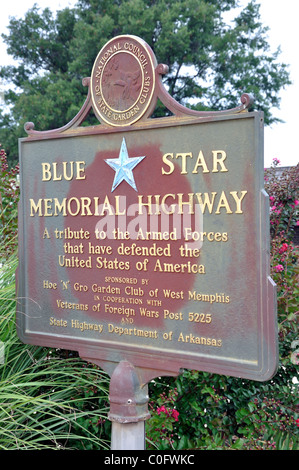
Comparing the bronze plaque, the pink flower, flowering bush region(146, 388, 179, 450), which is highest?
the bronze plaque

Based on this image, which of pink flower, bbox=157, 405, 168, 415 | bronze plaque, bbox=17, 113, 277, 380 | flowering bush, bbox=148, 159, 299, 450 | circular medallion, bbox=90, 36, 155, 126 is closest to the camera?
bronze plaque, bbox=17, 113, 277, 380

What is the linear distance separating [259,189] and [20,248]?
65.6 inches

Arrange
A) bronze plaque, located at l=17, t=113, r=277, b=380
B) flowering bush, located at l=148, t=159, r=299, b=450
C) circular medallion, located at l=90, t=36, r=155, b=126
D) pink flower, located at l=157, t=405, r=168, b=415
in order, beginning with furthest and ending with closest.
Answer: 1. flowering bush, located at l=148, t=159, r=299, b=450
2. pink flower, located at l=157, t=405, r=168, b=415
3. circular medallion, located at l=90, t=36, r=155, b=126
4. bronze plaque, located at l=17, t=113, r=277, b=380

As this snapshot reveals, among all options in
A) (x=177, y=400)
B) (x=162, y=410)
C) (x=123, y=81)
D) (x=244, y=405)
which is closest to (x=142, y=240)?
(x=123, y=81)

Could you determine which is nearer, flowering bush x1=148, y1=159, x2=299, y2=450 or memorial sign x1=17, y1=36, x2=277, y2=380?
memorial sign x1=17, y1=36, x2=277, y2=380

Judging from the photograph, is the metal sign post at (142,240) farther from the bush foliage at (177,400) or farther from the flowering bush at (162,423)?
the flowering bush at (162,423)

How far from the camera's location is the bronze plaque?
8.45ft

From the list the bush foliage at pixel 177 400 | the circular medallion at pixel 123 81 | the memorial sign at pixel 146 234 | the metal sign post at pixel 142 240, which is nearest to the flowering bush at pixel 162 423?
the bush foliage at pixel 177 400

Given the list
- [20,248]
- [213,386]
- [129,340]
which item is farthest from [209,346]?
[20,248]

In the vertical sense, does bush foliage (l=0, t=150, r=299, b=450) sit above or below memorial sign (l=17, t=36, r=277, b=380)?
below

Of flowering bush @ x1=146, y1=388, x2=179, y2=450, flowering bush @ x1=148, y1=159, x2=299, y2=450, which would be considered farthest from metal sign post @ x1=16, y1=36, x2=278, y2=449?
flowering bush @ x1=148, y1=159, x2=299, y2=450

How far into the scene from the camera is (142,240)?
294 cm

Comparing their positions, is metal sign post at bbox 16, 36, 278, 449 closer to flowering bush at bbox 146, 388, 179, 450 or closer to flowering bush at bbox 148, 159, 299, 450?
flowering bush at bbox 146, 388, 179, 450

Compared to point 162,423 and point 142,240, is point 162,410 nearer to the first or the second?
point 162,423
